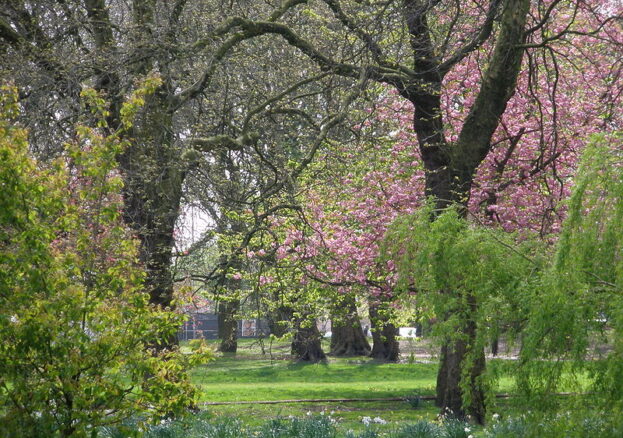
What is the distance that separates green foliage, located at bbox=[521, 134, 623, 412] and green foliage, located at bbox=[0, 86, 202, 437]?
2844 mm

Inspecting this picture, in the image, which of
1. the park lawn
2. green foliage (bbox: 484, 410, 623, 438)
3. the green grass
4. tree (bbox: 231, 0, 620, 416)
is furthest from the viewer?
the park lawn

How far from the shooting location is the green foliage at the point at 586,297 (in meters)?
5.15

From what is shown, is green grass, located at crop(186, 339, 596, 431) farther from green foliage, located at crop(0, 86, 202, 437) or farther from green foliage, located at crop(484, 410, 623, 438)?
→ green foliage, located at crop(0, 86, 202, 437)

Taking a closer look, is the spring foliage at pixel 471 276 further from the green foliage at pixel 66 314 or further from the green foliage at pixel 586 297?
the green foliage at pixel 66 314

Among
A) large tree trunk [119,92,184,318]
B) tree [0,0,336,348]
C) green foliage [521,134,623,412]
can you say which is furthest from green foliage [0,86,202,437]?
large tree trunk [119,92,184,318]

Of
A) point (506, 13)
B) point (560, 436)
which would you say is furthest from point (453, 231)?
point (506, 13)

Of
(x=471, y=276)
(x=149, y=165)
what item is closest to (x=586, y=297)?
(x=471, y=276)

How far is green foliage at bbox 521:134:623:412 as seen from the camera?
5.15m

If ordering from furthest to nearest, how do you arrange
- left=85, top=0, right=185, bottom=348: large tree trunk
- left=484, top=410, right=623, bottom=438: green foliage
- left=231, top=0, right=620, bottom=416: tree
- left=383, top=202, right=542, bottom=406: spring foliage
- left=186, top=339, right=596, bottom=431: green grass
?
left=186, top=339, right=596, bottom=431: green grass < left=85, top=0, right=185, bottom=348: large tree trunk < left=231, top=0, right=620, bottom=416: tree < left=383, top=202, right=542, bottom=406: spring foliage < left=484, top=410, right=623, bottom=438: green foliage

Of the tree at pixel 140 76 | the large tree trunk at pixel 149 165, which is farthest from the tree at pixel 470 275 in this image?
the large tree trunk at pixel 149 165

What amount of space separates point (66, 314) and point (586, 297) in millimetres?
3684

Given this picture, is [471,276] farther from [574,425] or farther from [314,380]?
[314,380]

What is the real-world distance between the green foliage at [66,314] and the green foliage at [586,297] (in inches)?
112

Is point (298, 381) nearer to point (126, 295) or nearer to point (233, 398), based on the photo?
point (233, 398)
